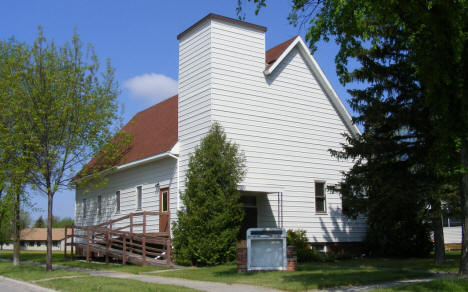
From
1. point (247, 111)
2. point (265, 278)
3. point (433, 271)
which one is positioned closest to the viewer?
point (265, 278)

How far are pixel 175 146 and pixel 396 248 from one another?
10.4m

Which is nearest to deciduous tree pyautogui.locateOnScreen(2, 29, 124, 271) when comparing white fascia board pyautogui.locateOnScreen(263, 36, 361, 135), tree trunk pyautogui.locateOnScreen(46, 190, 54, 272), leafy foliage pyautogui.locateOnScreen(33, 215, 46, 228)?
tree trunk pyautogui.locateOnScreen(46, 190, 54, 272)

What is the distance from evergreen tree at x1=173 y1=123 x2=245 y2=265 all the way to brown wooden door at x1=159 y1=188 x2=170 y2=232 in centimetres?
208

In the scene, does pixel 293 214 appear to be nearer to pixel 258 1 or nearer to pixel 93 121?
pixel 93 121

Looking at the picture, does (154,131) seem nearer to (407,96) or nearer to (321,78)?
(321,78)

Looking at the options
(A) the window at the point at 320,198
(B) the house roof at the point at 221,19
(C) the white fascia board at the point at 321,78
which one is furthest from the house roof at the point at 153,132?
(A) the window at the point at 320,198

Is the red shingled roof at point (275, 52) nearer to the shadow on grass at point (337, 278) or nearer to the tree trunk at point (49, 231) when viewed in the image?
the tree trunk at point (49, 231)

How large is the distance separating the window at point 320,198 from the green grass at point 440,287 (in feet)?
39.6

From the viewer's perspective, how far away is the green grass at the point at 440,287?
9258mm

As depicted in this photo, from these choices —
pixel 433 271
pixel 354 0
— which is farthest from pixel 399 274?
pixel 354 0

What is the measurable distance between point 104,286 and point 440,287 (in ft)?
24.0

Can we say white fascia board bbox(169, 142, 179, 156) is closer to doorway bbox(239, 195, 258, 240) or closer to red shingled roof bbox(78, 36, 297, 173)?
red shingled roof bbox(78, 36, 297, 173)

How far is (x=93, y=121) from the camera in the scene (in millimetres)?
18469

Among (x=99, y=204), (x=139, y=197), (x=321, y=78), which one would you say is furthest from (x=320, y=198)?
(x=99, y=204)
